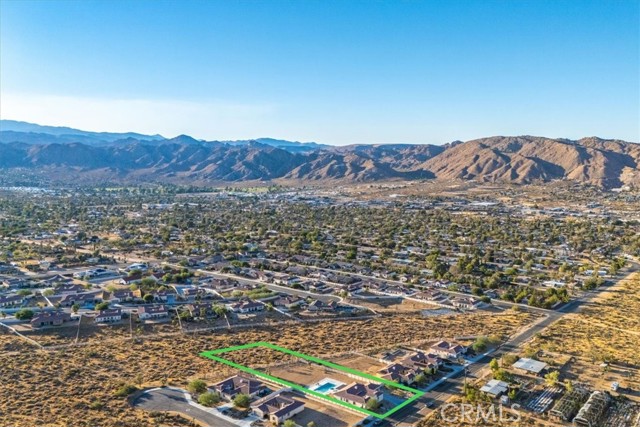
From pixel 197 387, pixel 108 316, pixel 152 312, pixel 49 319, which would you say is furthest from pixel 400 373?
pixel 49 319

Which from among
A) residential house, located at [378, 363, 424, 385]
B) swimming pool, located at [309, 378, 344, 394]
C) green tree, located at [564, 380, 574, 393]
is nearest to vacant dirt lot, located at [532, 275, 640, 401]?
green tree, located at [564, 380, 574, 393]

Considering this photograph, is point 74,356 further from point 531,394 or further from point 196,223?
point 196,223

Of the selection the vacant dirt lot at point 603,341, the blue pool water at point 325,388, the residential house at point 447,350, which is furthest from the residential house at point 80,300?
the vacant dirt lot at point 603,341

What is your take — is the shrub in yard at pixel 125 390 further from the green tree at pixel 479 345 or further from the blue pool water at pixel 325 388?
the green tree at pixel 479 345

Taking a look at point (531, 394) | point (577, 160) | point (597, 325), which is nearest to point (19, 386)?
point (531, 394)

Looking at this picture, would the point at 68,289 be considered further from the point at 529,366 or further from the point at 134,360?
the point at 529,366

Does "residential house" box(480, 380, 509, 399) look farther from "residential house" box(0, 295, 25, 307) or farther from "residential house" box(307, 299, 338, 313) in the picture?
"residential house" box(0, 295, 25, 307)
